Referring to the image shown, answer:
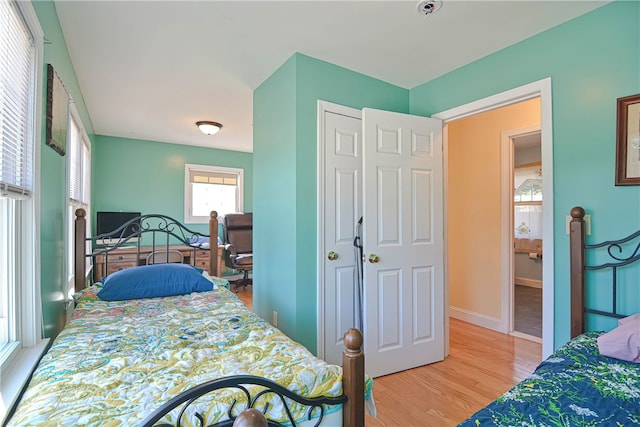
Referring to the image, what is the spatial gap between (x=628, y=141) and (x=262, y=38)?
223cm

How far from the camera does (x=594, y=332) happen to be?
1718 mm

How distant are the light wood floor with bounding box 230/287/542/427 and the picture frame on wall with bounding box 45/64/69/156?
7.83ft

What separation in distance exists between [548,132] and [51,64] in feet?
9.65

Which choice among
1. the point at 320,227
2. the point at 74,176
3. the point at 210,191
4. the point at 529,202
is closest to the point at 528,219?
the point at 529,202

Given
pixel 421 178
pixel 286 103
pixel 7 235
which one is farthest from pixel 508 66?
pixel 7 235

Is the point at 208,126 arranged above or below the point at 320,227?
above

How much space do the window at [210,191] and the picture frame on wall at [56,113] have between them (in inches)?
127

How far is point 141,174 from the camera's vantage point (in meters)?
5.00

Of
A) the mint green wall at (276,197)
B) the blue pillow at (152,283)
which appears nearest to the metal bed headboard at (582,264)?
the mint green wall at (276,197)

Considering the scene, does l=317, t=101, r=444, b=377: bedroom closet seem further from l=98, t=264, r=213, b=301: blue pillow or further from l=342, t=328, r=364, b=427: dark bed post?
l=342, t=328, r=364, b=427: dark bed post

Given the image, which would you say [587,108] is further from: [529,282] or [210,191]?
[210,191]

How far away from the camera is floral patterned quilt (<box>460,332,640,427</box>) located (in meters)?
1.00

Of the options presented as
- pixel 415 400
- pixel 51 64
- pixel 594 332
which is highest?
pixel 51 64

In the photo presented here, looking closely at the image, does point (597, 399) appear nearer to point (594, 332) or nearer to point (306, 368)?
point (594, 332)
